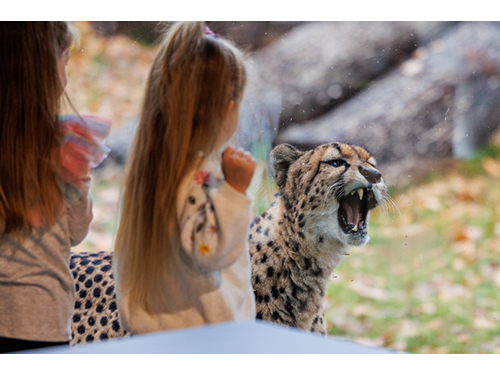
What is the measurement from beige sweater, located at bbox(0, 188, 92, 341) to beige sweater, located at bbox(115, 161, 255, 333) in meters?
0.17

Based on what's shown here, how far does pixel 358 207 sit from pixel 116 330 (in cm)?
88

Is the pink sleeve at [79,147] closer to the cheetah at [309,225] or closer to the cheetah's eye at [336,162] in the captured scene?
the cheetah at [309,225]

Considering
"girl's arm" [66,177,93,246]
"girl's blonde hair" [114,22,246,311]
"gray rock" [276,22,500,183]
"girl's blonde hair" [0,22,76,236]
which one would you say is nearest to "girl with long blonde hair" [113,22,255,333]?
"girl's blonde hair" [114,22,246,311]

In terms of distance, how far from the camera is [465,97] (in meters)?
2.01

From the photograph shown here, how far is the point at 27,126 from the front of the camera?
1.68m

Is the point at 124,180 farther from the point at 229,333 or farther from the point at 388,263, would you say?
the point at 388,263

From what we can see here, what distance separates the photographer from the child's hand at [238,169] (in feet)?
5.18

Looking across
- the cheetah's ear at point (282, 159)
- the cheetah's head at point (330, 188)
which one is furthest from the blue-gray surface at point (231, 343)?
the cheetah's ear at point (282, 159)

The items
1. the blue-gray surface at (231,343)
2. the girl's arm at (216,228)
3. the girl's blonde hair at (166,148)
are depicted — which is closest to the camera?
the girl's arm at (216,228)

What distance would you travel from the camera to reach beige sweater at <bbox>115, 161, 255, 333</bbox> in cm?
151

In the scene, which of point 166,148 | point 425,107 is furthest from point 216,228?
point 425,107

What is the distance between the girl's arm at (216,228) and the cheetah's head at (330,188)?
0.41 meters
